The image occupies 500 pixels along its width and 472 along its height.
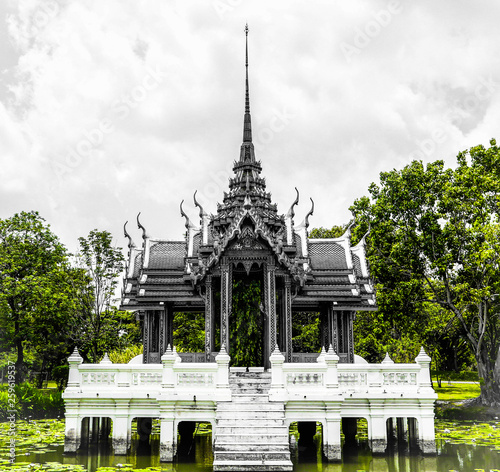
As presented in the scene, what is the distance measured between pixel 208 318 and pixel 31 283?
14.0 m

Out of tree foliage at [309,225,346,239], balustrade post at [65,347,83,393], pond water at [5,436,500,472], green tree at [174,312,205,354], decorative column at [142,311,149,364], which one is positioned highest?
tree foliage at [309,225,346,239]

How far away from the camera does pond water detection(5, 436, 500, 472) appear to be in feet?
42.3

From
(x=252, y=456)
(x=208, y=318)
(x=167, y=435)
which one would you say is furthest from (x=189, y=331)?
(x=252, y=456)

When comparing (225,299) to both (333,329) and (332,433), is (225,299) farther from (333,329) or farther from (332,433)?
(332,433)

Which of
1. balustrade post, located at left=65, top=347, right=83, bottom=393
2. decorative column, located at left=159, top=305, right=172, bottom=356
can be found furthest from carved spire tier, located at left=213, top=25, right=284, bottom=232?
balustrade post, located at left=65, top=347, right=83, bottom=393

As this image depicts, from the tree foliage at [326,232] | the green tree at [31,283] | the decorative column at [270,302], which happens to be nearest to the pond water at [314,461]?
the decorative column at [270,302]

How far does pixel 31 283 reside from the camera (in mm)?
27594

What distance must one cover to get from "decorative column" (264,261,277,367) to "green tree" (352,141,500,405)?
388 inches

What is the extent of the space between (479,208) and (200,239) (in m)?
12.7

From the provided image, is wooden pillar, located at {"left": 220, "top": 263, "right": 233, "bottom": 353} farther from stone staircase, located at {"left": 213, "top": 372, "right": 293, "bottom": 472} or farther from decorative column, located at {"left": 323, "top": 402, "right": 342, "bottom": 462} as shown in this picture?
decorative column, located at {"left": 323, "top": 402, "right": 342, "bottom": 462}

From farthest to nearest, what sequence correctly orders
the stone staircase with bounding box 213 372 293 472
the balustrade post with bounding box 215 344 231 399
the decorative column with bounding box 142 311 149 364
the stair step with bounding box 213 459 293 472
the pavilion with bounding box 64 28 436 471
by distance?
the decorative column with bounding box 142 311 149 364 < the balustrade post with bounding box 215 344 231 399 < the pavilion with bounding box 64 28 436 471 < the stone staircase with bounding box 213 372 293 472 < the stair step with bounding box 213 459 293 472

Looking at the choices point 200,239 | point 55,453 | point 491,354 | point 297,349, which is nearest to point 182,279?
point 200,239

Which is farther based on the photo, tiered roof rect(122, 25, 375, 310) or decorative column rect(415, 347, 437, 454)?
tiered roof rect(122, 25, 375, 310)

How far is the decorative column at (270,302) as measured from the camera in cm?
1664
